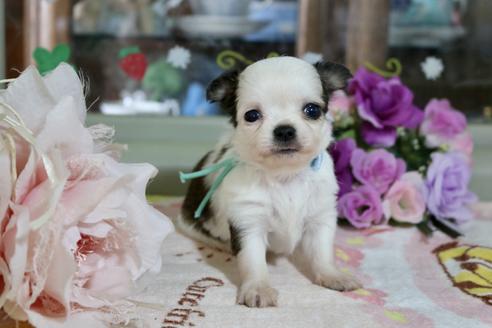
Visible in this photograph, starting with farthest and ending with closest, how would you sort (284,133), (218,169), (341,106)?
(341,106), (218,169), (284,133)

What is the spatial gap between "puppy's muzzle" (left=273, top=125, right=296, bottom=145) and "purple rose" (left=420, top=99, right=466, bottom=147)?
30.8 inches

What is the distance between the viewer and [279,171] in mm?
1624

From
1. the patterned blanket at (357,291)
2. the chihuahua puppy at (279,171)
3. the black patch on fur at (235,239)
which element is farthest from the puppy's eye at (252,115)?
the patterned blanket at (357,291)

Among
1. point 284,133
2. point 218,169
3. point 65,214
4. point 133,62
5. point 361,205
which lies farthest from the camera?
point 133,62

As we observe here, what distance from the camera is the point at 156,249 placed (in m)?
1.18

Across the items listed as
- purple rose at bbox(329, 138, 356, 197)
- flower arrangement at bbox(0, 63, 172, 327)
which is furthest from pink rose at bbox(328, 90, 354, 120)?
flower arrangement at bbox(0, 63, 172, 327)

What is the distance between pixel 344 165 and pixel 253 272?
653 millimetres

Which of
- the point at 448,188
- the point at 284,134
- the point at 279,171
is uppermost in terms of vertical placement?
the point at 284,134

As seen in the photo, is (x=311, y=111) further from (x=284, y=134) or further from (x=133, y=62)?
(x=133, y=62)

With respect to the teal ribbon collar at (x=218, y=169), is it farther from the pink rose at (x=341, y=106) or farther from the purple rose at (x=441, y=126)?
the purple rose at (x=441, y=126)

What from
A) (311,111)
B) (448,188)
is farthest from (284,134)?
(448,188)

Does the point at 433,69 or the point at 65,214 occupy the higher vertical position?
the point at 433,69

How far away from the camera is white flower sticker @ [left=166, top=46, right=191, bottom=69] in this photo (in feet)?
8.89

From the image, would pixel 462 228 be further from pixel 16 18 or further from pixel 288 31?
pixel 16 18
